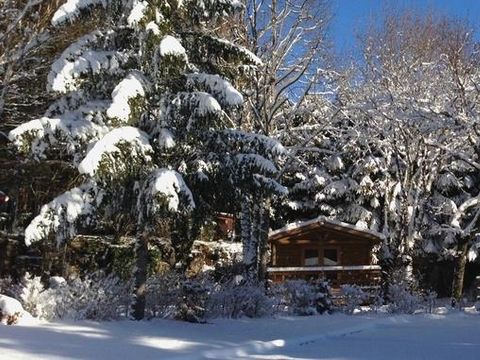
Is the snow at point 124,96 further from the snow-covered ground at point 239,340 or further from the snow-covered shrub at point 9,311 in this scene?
the snow-covered ground at point 239,340

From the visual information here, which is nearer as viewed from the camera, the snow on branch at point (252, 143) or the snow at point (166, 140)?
the snow at point (166, 140)

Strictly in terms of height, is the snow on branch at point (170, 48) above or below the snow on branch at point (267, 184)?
above

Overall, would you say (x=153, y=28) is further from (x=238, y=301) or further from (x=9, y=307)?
(x=238, y=301)

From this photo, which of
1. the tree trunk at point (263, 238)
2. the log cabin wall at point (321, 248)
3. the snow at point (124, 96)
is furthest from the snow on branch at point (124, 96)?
the log cabin wall at point (321, 248)

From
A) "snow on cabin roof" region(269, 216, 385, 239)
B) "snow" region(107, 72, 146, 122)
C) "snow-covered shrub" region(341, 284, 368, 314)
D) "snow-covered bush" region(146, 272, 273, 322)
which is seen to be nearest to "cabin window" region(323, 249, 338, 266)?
"snow on cabin roof" region(269, 216, 385, 239)

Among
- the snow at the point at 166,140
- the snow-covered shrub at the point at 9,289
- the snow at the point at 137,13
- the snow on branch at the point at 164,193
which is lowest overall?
the snow-covered shrub at the point at 9,289

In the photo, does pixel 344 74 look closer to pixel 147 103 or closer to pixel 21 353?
pixel 147 103

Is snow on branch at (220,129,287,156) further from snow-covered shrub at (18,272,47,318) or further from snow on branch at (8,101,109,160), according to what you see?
snow-covered shrub at (18,272,47,318)

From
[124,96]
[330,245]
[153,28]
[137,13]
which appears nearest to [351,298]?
[124,96]

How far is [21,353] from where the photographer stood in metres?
8.04

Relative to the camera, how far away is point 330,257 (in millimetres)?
28266

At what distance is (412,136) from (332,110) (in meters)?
3.11

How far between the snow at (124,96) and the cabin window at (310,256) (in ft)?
57.6

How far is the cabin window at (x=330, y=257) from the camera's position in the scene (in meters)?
28.0
